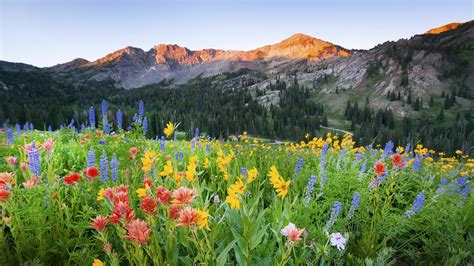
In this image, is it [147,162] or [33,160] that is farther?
[33,160]

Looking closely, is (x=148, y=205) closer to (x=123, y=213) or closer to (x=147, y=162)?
(x=123, y=213)

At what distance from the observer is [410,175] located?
634cm

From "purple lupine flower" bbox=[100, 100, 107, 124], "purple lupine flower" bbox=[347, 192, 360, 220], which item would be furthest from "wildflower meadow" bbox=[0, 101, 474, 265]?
"purple lupine flower" bbox=[100, 100, 107, 124]

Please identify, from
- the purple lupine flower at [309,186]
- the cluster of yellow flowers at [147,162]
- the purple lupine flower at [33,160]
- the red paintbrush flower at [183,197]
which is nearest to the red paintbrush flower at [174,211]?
the red paintbrush flower at [183,197]

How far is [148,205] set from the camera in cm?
231

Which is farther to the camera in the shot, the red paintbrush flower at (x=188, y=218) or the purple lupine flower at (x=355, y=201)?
the purple lupine flower at (x=355, y=201)

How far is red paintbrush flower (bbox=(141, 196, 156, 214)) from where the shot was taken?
2277mm

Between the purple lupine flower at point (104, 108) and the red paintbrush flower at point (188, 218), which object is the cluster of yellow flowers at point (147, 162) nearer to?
the red paintbrush flower at point (188, 218)

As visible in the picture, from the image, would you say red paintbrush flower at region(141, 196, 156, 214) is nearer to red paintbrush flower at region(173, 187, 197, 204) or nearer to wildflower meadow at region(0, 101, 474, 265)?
wildflower meadow at region(0, 101, 474, 265)

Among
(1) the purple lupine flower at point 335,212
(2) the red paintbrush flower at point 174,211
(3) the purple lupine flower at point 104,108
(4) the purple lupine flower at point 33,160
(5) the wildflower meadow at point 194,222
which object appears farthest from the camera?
(3) the purple lupine flower at point 104,108

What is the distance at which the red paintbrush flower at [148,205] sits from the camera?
2277 mm

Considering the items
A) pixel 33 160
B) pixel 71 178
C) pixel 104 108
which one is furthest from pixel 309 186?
pixel 104 108

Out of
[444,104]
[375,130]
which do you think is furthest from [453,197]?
[444,104]

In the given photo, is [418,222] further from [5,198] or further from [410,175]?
[5,198]
